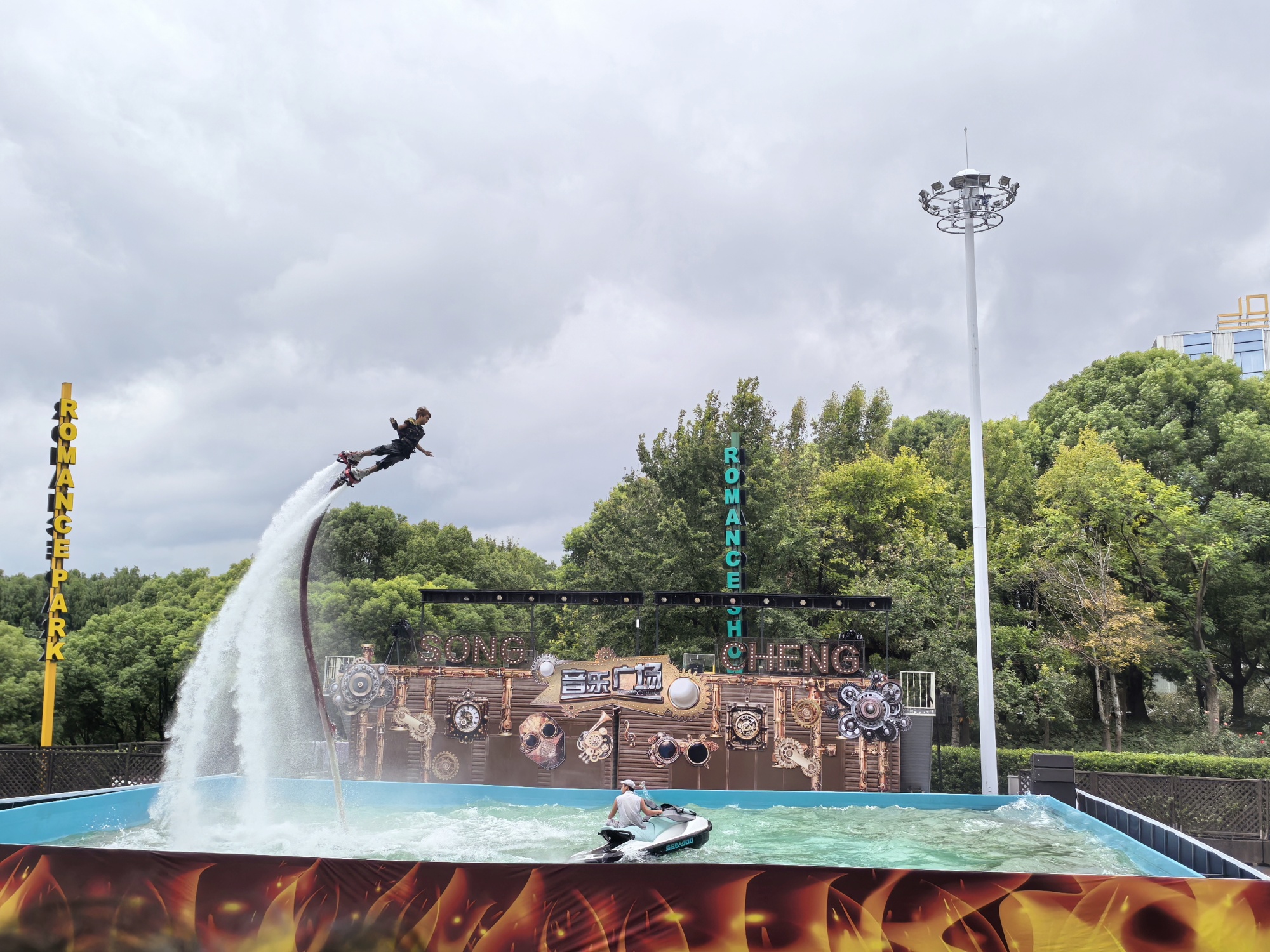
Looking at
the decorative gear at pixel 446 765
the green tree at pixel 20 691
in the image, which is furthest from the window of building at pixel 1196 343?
the green tree at pixel 20 691

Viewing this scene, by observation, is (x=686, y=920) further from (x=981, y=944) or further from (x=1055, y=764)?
(x=1055, y=764)

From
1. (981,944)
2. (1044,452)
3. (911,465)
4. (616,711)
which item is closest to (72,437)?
(616,711)

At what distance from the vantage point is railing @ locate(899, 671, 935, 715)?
26.9m

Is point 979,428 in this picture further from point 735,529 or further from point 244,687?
point 244,687

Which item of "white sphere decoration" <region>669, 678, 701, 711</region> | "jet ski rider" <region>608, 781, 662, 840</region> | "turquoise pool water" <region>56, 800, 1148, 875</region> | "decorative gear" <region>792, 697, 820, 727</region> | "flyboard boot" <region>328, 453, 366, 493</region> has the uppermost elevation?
"flyboard boot" <region>328, 453, 366, 493</region>

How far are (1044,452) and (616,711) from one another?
33.5 metres

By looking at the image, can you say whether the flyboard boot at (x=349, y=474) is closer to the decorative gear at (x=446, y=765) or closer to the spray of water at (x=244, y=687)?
the spray of water at (x=244, y=687)

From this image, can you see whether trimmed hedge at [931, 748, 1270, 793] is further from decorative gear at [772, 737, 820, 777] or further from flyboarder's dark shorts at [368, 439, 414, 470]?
flyboarder's dark shorts at [368, 439, 414, 470]

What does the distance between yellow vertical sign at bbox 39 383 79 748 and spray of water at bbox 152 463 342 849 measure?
8445mm

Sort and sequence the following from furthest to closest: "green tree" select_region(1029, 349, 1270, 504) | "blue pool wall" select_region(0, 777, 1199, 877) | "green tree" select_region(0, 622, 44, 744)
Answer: "green tree" select_region(1029, 349, 1270, 504) < "green tree" select_region(0, 622, 44, 744) < "blue pool wall" select_region(0, 777, 1199, 877)

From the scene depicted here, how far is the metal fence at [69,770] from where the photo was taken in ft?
74.6

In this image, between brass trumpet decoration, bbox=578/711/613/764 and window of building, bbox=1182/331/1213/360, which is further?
window of building, bbox=1182/331/1213/360

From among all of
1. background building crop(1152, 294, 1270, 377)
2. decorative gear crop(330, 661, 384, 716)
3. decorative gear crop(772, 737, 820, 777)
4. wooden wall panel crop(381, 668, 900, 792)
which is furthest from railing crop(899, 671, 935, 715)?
background building crop(1152, 294, 1270, 377)

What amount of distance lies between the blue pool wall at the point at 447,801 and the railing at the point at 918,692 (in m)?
3.33
